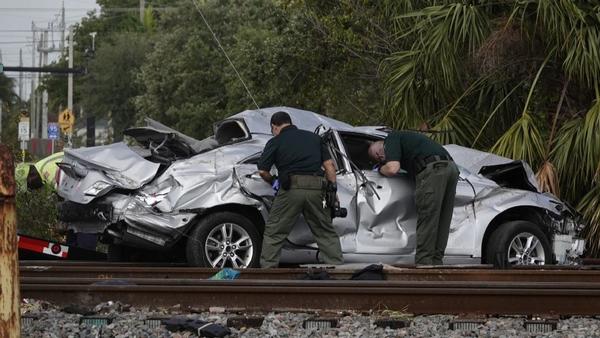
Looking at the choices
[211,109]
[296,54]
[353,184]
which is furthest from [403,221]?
[211,109]

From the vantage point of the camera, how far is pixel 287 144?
1184 cm

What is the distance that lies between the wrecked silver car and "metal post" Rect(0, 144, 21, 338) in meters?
6.19

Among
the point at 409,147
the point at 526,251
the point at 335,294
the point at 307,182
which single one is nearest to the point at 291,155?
the point at 307,182

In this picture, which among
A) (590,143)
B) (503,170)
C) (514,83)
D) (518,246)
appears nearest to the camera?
(518,246)

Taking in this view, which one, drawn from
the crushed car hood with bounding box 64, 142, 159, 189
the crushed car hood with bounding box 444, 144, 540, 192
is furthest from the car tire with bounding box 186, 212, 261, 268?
the crushed car hood with bounding box 444, 144, 540, 192

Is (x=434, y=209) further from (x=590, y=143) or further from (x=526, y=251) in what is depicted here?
(x=590, y=143)

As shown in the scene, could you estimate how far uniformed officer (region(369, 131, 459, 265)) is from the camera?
12.0 metres

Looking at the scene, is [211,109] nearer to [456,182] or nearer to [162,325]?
[456,182]

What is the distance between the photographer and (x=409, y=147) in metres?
12.4

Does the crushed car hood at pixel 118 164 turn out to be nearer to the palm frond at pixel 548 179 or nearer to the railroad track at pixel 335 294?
the railroad track at pixel 335 294

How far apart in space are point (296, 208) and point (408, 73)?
594 centimetres

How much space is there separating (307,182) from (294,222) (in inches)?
16.4

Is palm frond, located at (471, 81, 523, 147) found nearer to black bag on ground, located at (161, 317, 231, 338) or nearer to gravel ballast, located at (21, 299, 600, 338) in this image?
gravel ballast, located at (21, 299, 600, 338)

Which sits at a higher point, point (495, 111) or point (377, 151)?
point (495, 111)
